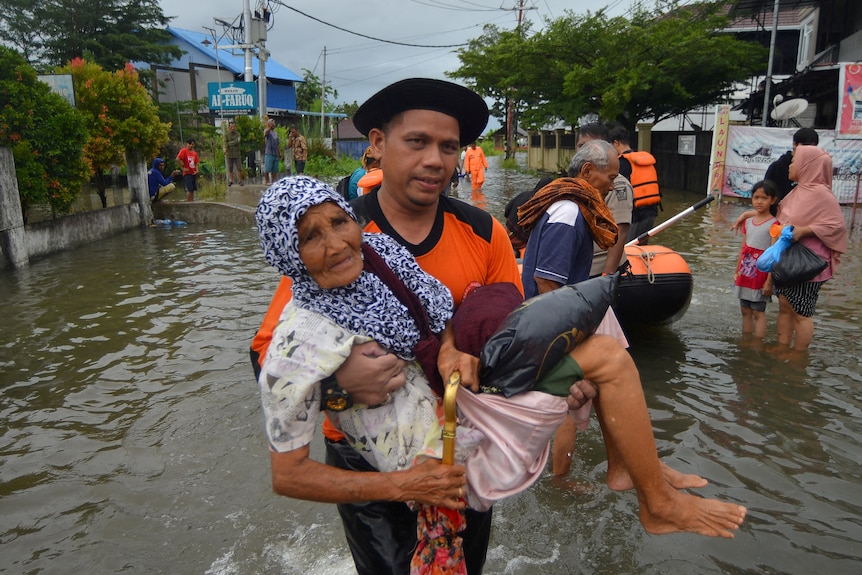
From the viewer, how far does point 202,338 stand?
22.2 feet

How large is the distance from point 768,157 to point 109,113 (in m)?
14.5

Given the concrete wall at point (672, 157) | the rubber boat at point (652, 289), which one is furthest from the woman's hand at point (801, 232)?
the concrete wall at point (672, 157)

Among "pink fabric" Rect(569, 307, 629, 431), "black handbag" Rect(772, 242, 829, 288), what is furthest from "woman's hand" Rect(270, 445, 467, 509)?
"black handbag" Rect(772, 242, 829, 288)

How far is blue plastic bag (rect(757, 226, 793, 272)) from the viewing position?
5520mm

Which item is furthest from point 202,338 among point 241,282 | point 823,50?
point 823,50

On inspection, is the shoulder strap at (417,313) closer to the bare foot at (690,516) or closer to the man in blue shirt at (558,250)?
the bare foot at (690,516)

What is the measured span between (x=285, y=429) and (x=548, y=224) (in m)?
2.37

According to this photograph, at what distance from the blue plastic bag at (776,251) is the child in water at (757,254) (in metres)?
0.46

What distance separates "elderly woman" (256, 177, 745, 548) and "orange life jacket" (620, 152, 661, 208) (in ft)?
18.4

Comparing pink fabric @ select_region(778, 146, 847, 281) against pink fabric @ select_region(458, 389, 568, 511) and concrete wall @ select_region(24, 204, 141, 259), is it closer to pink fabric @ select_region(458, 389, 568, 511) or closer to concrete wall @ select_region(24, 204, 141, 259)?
pink fabric @ select_region(458, 389, 568, 511)

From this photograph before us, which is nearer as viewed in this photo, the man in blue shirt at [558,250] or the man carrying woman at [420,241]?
the man carrying woman at [420,241]

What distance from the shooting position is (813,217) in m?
5.50

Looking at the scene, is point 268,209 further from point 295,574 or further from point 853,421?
point 853,421

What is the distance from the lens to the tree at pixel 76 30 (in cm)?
2933
